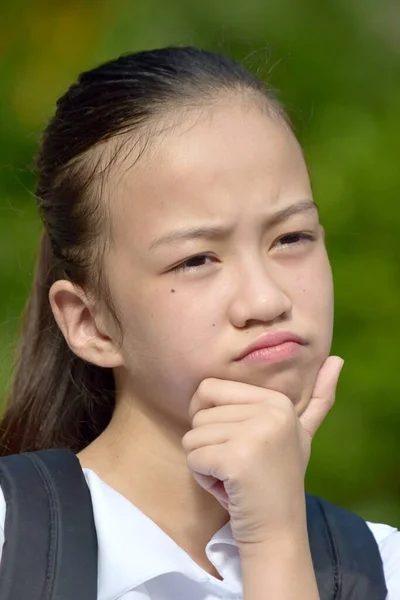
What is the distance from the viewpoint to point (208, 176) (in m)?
1.77

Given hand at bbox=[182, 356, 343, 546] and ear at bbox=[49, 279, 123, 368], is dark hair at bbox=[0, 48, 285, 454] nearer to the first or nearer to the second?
ear at bbox=[49, 279, 123, 368]

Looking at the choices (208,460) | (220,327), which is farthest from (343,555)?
(220,327)

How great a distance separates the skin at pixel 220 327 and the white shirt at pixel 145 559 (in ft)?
0.18

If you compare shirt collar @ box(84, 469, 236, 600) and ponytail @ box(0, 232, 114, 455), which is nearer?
shirt collar @ box(84, 469, 236, 600)

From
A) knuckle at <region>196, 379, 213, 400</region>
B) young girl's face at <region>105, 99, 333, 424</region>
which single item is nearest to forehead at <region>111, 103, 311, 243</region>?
young girl's face at <region>105, 99, 333, 424</region>

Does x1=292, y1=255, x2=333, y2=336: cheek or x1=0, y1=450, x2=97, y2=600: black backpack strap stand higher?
x1=292, y1=255, x2=333, y2=336: cheek

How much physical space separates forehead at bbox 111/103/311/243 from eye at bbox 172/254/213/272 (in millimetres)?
60

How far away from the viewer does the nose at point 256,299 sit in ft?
5.61

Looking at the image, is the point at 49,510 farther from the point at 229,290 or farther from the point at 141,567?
the point at 229,290

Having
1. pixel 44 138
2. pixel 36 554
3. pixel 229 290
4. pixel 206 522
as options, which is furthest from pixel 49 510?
pixel 44 138

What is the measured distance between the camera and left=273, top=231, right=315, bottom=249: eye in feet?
5.97

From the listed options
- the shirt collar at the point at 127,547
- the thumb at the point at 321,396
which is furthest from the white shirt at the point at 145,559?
the thumb at the point at 321,396

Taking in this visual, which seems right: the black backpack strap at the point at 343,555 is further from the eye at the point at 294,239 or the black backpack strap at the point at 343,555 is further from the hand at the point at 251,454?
the eye at the point at 294,239

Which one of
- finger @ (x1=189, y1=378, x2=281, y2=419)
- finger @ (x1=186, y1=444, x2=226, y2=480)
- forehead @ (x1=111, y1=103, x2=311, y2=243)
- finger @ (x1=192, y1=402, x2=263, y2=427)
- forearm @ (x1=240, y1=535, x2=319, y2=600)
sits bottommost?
forearm @ (x1=240, y1=535, x2=319, y2=600)
